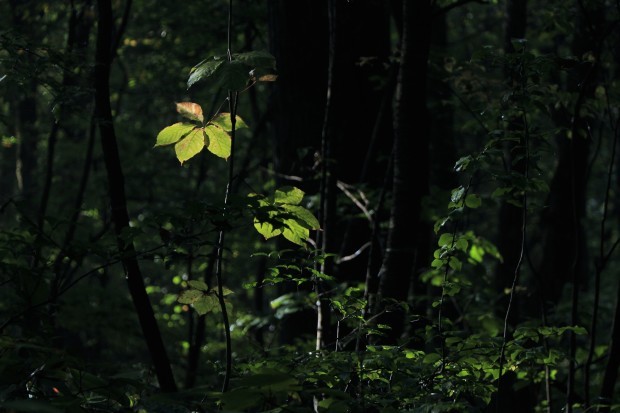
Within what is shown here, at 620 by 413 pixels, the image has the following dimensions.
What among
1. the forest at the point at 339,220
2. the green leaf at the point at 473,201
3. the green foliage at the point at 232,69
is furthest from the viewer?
the green leaf at the point at 473,201

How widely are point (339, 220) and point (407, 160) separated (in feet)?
5.73

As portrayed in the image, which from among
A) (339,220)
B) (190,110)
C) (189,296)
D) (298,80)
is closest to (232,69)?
(190,110)

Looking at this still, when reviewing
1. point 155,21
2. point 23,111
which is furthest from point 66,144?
point 155,21

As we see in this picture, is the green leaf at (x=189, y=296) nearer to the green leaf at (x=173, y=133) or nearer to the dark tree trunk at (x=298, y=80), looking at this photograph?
the green leaf at (x=173, y=133)

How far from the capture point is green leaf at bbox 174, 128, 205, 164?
237 cm

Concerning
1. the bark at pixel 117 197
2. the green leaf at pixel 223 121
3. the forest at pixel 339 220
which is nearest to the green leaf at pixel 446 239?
the forest at pixel 339 220

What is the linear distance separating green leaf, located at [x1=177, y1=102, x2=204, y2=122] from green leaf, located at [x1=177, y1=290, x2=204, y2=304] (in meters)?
0.60

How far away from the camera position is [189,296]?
2467mm

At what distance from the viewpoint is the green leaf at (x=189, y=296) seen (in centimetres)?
245

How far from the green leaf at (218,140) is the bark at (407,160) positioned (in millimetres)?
1203

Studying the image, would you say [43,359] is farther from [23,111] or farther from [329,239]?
[23,111]

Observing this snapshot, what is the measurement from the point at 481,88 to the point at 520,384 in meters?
1.93

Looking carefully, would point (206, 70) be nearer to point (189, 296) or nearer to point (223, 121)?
point (223, 121)

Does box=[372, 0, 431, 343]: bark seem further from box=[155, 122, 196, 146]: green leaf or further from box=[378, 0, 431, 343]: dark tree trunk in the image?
box=[155, 122, 196, 146]: green leaf
